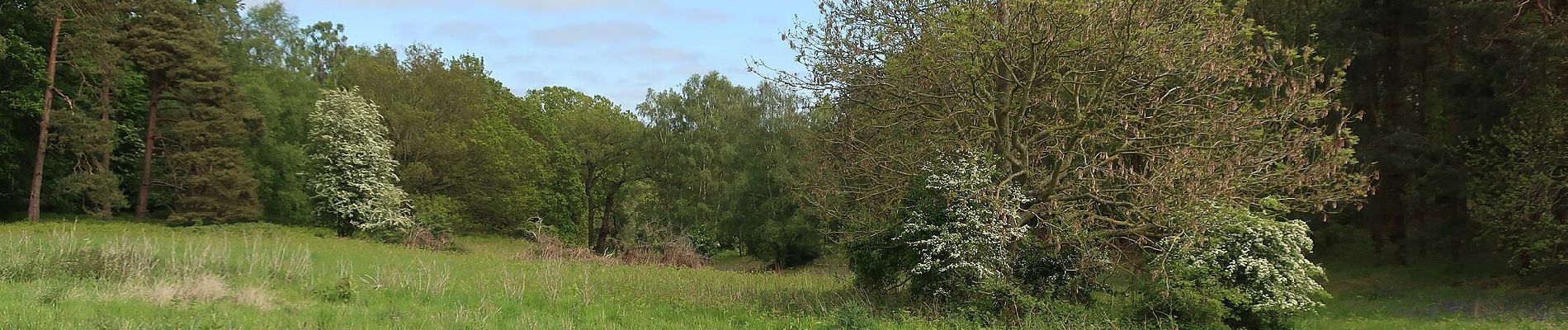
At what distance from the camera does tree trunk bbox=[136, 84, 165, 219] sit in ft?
104

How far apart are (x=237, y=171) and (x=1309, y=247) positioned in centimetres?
3735

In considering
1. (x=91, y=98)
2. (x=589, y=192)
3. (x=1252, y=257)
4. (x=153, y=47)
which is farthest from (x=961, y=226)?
(x=91, y=98)

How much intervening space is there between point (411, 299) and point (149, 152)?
97.8 feet

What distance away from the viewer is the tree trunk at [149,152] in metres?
→ 31.7

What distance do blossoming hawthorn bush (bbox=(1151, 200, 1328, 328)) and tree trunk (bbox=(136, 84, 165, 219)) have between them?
38.3 metres

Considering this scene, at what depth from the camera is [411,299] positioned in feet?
36.6

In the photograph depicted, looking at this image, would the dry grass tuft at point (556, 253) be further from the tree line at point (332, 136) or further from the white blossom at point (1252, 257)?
the white blossom at point (1252, 257)

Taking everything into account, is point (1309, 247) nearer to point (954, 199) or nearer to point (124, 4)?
point (954, 199)

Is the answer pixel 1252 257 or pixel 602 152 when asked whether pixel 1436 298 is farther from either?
pixel 602 152

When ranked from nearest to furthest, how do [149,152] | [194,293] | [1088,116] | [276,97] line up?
1. [194,293]
2. [1088,116]
3. [149,152]
4. [276,97]

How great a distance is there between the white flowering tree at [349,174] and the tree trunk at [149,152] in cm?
812

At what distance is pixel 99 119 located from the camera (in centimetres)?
2952

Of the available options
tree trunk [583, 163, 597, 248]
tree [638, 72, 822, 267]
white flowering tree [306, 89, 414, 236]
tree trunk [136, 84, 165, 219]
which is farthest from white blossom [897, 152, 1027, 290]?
tree trunk [136, 84, 165, 219]

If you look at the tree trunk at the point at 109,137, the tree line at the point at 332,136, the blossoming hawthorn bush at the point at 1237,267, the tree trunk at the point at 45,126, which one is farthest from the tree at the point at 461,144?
the blossoming hawthorn bush at the point at 1237,267
